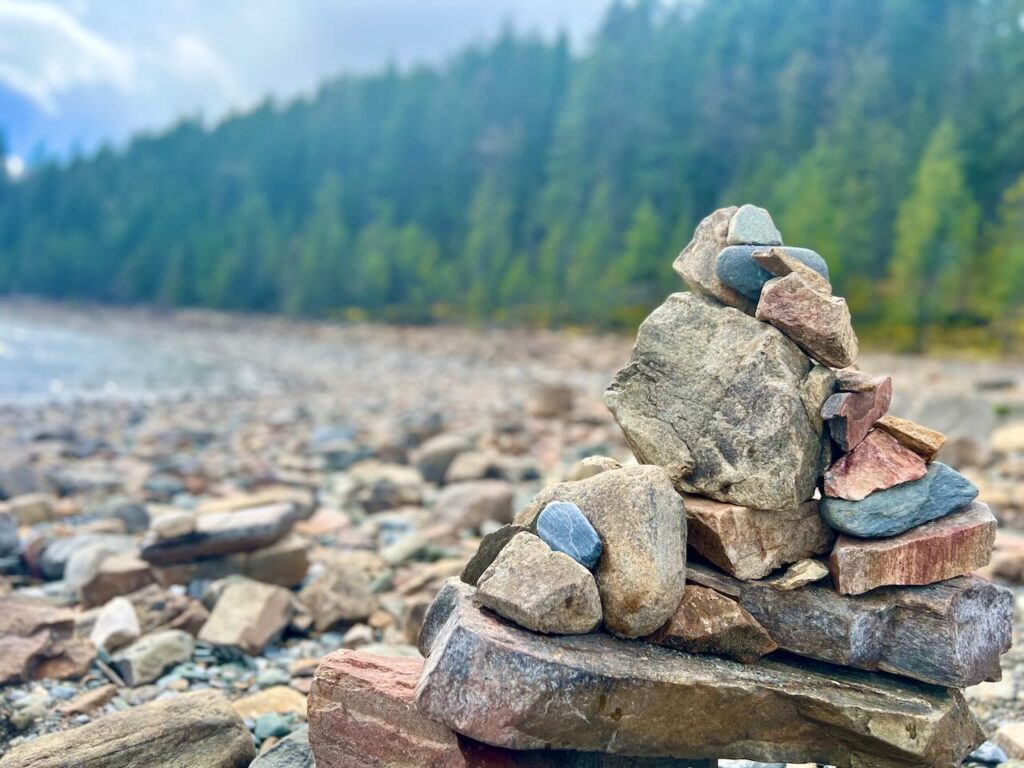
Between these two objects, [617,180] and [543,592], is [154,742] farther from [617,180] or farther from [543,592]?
[617,180]

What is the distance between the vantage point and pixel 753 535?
182 inches

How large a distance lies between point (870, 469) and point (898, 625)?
876 millimetres

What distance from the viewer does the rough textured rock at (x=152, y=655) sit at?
6465 millimetres

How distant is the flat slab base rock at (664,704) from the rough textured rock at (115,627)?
4024 millimetres

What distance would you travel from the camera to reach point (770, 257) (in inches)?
192

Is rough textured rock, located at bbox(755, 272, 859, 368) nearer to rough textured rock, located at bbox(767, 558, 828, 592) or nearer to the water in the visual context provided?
rough textured rock, located at bbox(767, 558, 828, 592)

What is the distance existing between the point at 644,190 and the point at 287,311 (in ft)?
147

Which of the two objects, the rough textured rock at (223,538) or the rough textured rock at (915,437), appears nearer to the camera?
the rough textured rock at (915,437)

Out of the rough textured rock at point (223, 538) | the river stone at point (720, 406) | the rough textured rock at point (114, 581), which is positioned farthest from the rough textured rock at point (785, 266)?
the rough textured rock at point (114, 581)

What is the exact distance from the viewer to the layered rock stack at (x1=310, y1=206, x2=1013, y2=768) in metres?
4.09

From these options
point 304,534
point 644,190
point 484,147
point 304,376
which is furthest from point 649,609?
point 484,147

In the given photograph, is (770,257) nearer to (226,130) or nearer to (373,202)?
(373,202)

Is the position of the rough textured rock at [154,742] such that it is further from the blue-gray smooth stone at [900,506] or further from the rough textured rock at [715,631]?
the blue-gray smooth stone at [900,506]

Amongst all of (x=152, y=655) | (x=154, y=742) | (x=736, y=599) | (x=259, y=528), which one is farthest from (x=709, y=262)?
(x=259, y=528)
